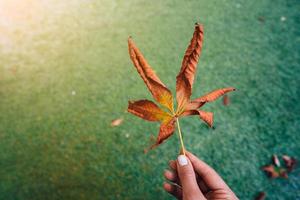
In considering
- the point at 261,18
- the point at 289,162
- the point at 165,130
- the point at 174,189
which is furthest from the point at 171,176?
the point at 261,18

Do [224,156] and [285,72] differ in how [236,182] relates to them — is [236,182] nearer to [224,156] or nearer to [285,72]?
[224,156]

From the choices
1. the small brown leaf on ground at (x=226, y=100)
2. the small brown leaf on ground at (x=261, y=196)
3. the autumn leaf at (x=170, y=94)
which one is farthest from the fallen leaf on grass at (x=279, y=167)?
the autumn leaf at (x=170, y=94)

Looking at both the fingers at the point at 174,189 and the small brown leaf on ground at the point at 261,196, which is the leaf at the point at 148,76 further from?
the small brown leaf on ground at the point at 261,196

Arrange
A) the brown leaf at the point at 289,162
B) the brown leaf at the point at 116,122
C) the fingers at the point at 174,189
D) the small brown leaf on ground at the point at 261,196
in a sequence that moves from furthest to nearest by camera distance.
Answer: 1. the brown leaf at the point at 116,122
2. the brown leaf at the point at 289,162
3. the small brown leaf on ground at the point at 261,196
4. the fingers at the point at 174,189

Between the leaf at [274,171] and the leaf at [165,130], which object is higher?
the leaf at [165,130]

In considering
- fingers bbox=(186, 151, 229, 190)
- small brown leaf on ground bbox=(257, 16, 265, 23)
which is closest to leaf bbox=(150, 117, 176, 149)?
fingers bbox=(186, 151, 229, 190)

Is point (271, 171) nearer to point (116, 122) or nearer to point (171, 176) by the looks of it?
point (171, 176)

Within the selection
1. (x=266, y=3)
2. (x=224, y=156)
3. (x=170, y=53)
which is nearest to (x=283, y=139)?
(x=224, y=156)
